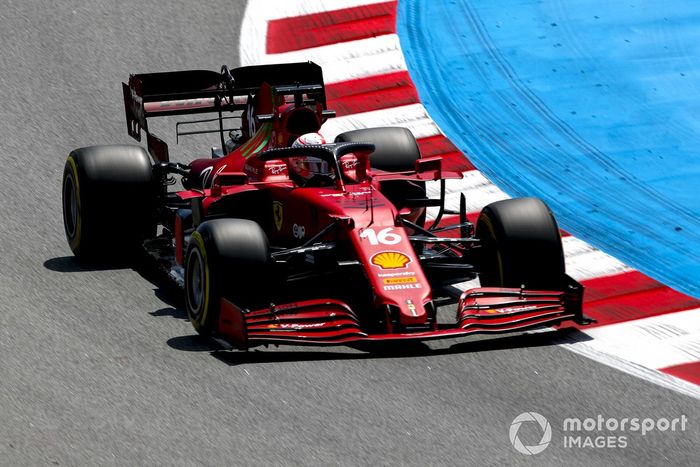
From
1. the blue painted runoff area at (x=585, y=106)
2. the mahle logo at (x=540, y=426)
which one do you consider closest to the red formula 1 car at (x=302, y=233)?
the mahle logo at (x=540, y=426)

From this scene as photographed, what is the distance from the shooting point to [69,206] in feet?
37.3

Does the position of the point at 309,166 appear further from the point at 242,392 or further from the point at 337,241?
the point at 242,392

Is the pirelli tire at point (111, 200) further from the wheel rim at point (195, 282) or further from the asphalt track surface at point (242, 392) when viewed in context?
the wheel rim at point (195, 282)

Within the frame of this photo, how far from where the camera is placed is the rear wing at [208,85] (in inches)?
468

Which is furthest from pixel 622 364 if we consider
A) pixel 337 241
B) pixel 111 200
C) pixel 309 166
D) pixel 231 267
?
pixel 111 200

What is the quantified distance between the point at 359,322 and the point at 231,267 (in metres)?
0.93

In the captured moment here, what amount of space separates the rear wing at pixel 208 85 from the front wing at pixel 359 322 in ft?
10.5

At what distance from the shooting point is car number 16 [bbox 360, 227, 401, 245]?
30.3 ft

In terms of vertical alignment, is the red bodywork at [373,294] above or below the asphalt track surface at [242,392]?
above

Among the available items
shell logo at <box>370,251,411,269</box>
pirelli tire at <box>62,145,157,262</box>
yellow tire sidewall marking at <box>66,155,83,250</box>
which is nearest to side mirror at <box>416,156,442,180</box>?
shell logo at <box>370,251,411,269</box>

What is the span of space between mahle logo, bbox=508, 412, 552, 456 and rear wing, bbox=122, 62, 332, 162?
14.7 feet

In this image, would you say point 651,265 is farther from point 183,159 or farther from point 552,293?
point 183,159

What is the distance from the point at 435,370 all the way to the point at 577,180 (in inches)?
177

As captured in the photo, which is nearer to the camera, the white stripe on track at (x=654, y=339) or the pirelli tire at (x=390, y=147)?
the white stripe on track at (x=654, y=339)
